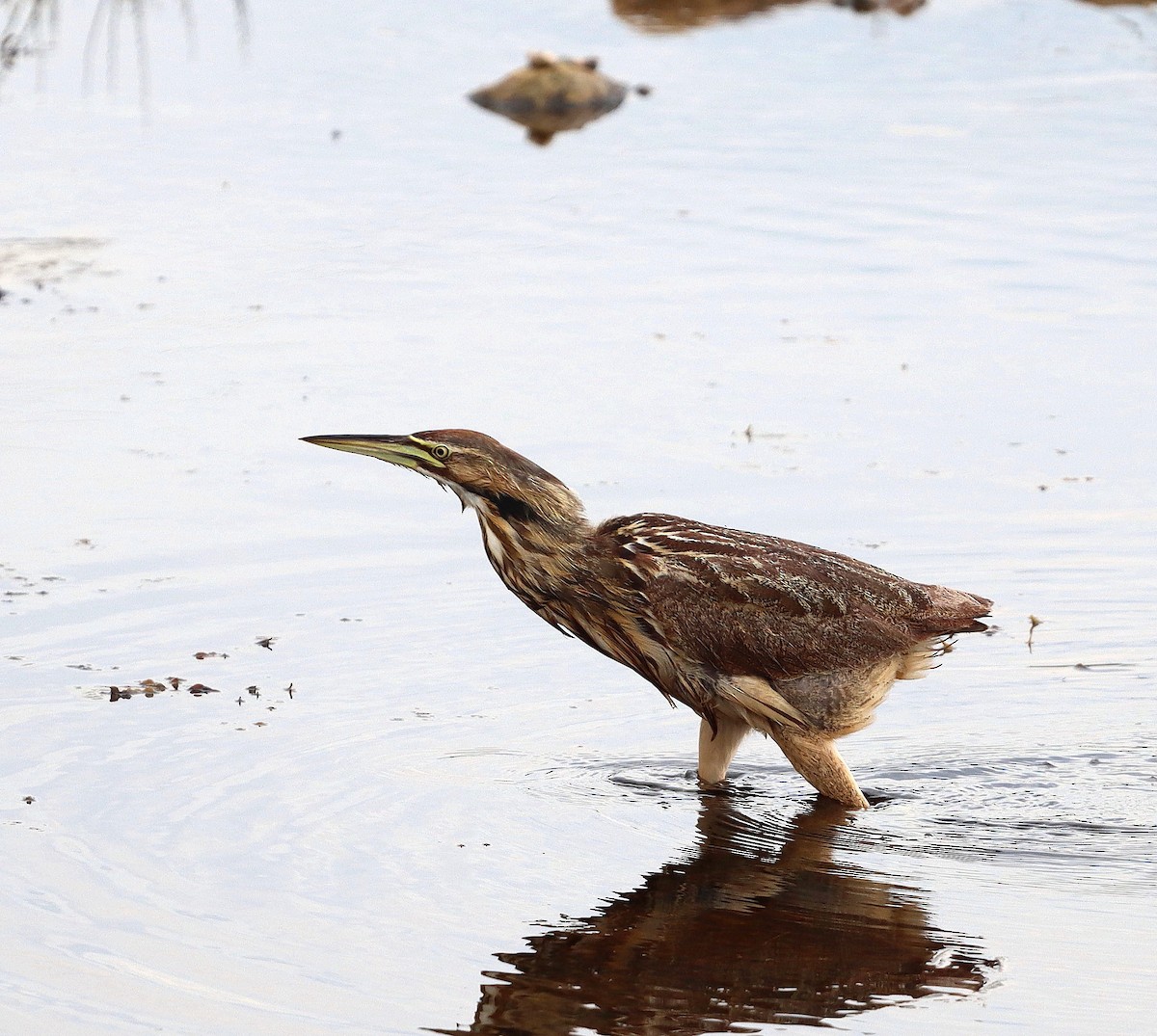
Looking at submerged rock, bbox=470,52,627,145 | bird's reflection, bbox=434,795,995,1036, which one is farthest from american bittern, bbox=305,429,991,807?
submerged rock, bbox=470,52,627,145

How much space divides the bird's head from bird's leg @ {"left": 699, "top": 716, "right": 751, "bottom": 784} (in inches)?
36.6

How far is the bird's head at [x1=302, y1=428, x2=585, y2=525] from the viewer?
7066mm

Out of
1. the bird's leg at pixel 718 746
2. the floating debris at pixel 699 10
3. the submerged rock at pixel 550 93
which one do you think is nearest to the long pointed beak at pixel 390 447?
the bird's leg at pixel 718 746

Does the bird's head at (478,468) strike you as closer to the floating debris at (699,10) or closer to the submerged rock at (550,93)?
the submerged rock at (550,93)

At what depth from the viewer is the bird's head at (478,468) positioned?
7066 mm

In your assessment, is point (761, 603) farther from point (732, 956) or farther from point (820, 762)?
point (732, 956)

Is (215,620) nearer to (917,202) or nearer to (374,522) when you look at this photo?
(374,522)

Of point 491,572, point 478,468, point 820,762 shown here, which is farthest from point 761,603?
point 491,572

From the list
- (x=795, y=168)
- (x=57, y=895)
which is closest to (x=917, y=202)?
(x=795, y=168)

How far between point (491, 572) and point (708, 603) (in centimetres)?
232

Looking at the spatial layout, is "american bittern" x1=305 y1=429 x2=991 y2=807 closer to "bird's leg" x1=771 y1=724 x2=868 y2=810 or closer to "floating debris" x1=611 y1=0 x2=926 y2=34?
"bird's leg" x1=771 y1=724 x2=868 y2=810

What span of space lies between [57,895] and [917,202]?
10545mm

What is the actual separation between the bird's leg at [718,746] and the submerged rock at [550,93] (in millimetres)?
12589

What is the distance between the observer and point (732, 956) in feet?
20.7
